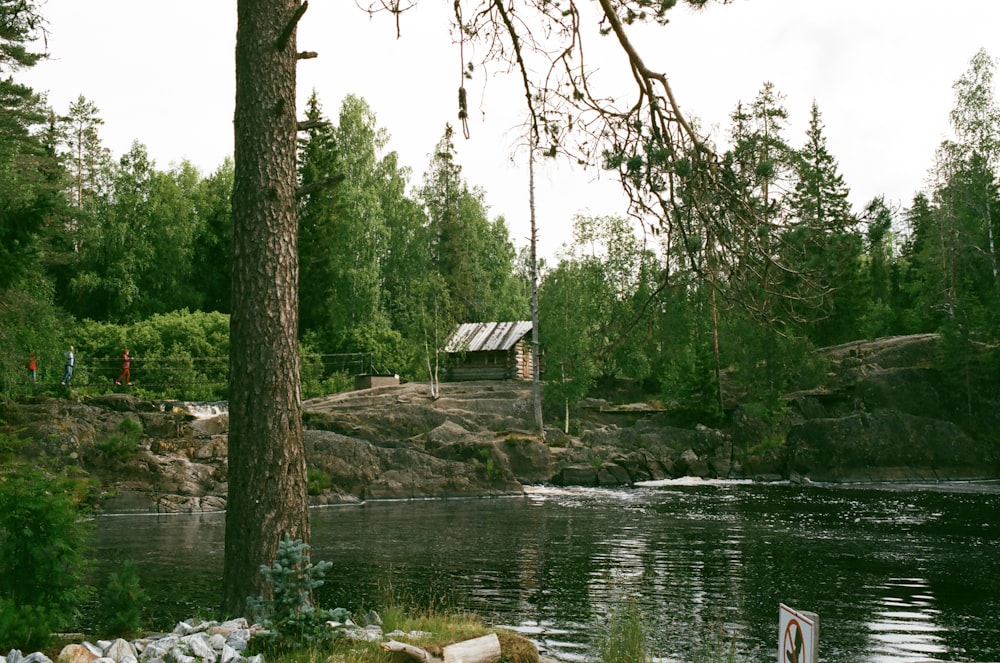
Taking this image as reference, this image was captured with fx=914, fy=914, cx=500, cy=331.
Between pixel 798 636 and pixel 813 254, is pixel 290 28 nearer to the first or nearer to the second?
pixel 813 254

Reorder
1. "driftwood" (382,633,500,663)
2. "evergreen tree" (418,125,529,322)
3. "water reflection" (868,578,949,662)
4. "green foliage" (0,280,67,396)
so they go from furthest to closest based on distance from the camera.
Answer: "evergreen tree" (418,125,529,322), "green foliage" (0,280,67,396), "water reflection" (868,578,949,662), "driftwood" (382,633,500,663)

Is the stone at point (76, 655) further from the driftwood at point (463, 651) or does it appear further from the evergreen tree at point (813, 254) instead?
the evergreen tree at point (813, 254)

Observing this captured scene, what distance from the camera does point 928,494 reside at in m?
28.0

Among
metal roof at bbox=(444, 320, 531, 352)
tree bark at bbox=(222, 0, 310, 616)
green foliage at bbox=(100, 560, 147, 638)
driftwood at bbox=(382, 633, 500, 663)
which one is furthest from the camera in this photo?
metal roof at bbox=(444, 320, 531, 352)

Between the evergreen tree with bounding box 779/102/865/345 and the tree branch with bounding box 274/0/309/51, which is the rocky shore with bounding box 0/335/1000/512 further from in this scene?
the evergreen tree with bounding box 779/102/865/345

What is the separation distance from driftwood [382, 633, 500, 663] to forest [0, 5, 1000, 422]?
9.74 ft

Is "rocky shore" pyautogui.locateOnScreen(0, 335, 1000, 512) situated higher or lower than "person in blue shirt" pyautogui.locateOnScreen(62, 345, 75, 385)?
lower

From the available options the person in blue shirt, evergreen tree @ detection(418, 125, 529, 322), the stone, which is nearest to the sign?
the stone

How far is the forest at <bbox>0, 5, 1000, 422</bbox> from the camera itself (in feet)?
112

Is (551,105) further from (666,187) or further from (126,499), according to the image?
(126,499)

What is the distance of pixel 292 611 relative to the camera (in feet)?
19.7

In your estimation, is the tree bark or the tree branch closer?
the tree branch

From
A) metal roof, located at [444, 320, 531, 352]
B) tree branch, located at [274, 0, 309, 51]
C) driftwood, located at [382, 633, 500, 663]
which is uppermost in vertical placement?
metal roof, located at [444, 320, 531, 352]

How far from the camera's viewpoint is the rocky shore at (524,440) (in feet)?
87.7
